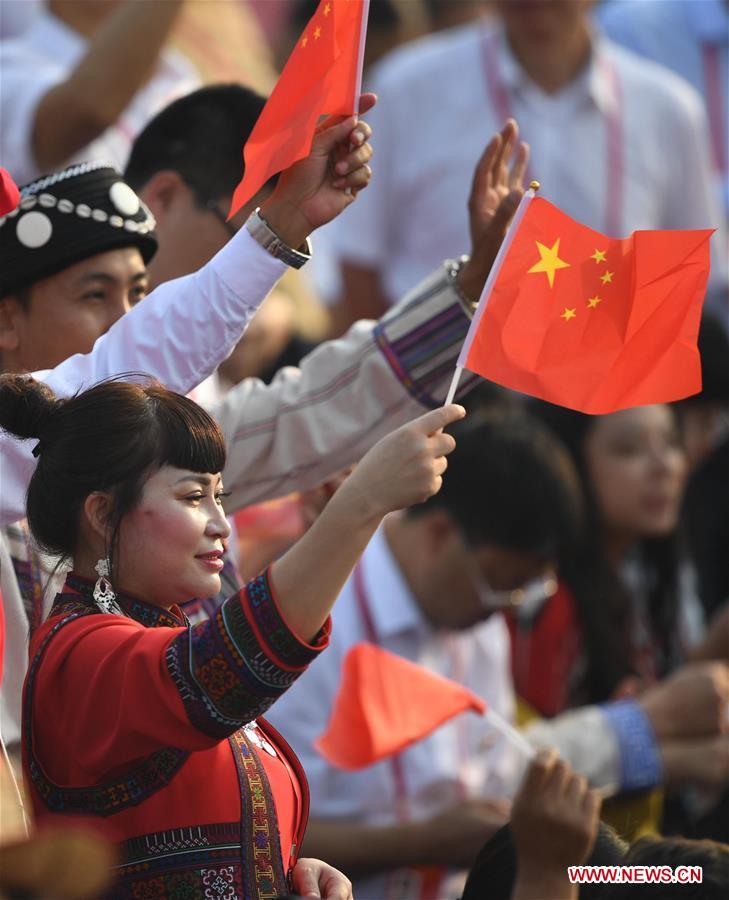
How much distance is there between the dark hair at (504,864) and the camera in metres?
2.57

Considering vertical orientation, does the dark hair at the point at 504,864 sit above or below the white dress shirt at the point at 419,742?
above

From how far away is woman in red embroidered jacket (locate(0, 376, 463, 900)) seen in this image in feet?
6.55

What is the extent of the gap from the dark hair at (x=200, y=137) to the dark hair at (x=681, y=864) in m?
1.39

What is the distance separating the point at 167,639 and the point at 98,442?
30 cm

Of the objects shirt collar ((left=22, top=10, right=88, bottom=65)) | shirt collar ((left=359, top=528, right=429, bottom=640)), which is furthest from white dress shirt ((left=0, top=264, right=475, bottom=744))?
shirt collar ((left=22, top=10, right=88, bottom=65))

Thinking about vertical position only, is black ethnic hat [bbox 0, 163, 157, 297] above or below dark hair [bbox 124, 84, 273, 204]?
below

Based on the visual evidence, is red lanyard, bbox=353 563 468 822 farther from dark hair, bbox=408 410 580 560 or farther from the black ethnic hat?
the black ethnic hat

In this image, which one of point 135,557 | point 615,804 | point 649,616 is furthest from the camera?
point 649,616

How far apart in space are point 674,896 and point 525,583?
70.5 inches

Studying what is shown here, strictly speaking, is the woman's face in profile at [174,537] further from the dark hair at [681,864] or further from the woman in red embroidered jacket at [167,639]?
the dark hair at [681,864]

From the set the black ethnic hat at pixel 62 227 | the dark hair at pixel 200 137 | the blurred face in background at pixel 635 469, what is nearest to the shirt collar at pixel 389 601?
the blurred face in background at pixel 635 469

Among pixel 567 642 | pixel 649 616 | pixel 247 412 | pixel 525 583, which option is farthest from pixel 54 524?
pixel 649 616

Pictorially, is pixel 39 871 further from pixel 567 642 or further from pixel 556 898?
pixel 567 642

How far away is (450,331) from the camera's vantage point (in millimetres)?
2838
